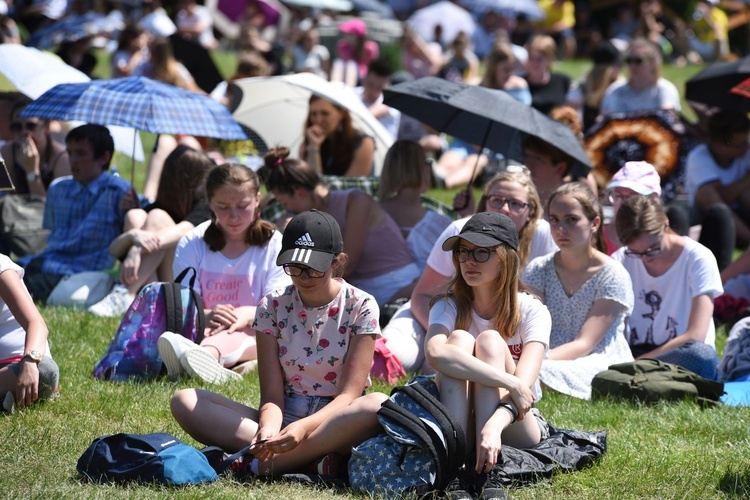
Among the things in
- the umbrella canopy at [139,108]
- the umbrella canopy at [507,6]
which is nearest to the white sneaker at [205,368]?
the umbrella canopy at [139,108]

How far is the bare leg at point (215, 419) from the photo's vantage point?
185 inches

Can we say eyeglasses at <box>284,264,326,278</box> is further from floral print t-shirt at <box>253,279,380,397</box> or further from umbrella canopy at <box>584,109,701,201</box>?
umbrella canopy at <box>584,109,701,201</box>

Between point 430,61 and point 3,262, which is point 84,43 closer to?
point 430,61

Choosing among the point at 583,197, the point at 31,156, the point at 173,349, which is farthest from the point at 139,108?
the point at 583,197

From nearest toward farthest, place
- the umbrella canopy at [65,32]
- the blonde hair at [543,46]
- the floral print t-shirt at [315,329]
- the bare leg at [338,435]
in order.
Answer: the bare leg at [338,435] → the floral print t-shirt at [315,329] → the blonde hair at [543,46] → the umbrella canopy at [65,32]

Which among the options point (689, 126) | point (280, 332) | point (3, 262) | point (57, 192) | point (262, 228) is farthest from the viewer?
point (689, 126)

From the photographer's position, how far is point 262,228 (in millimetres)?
6652

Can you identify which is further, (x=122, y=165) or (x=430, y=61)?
(x=430, y=61)

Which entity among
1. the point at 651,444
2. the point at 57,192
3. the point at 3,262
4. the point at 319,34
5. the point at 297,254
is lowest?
the point at 319,34

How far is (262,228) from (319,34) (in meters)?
14.4

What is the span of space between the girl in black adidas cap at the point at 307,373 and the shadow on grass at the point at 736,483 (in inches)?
59.8

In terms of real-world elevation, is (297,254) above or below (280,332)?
above

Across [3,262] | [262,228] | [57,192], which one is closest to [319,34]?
[57,192]

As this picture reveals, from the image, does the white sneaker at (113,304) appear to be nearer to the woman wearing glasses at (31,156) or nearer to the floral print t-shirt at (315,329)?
the woman wearing glasses at (31,156)
